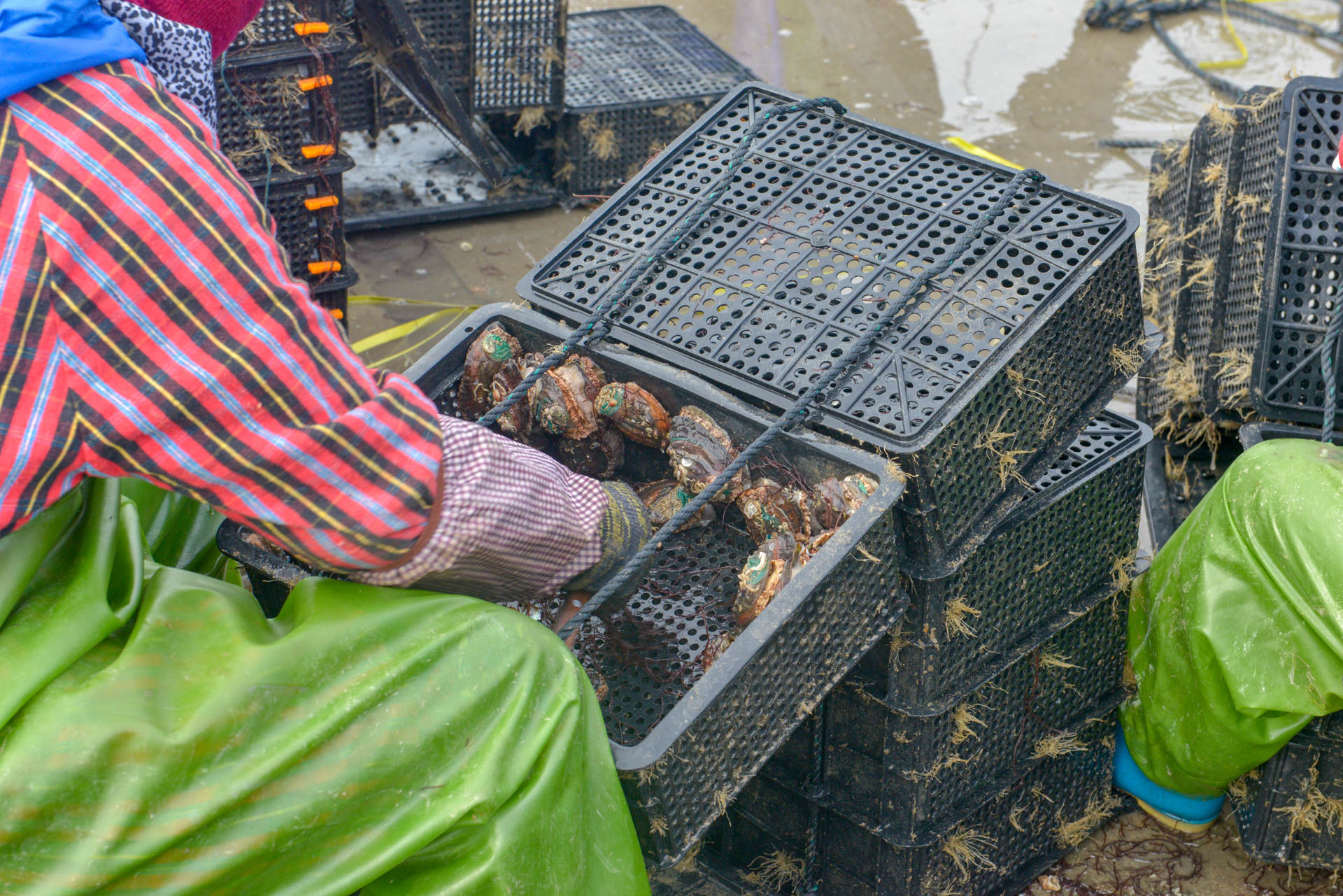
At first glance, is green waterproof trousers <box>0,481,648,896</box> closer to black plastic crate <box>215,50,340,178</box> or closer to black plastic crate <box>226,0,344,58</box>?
black plastic crate <box>215,50,340,178</box>

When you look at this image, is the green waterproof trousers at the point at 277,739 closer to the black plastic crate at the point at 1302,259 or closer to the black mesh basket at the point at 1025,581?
the black mesh basket at the point at 1025,581

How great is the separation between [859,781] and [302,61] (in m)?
2.55

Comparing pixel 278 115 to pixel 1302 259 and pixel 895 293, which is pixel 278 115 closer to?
pixel 895 293

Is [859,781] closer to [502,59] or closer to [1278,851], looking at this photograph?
[1278,851]

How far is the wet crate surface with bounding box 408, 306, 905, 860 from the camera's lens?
5.38ft

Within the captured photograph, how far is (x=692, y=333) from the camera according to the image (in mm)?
2117

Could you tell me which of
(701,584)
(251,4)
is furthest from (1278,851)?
(251,4)

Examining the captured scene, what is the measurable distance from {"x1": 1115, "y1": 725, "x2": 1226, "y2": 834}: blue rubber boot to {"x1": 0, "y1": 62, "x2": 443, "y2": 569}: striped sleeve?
189 cm

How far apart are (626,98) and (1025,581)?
349 cm

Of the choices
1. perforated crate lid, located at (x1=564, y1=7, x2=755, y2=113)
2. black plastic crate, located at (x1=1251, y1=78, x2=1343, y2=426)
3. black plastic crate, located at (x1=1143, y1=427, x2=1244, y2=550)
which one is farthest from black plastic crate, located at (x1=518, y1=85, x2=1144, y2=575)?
perforated crate lid, located at (x1=564, y1=7, x2=755, y2=113)

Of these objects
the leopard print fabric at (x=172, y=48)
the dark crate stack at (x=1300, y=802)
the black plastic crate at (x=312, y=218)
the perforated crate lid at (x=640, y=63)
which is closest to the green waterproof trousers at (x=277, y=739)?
the leopard print fabric at (x=172, y=48)

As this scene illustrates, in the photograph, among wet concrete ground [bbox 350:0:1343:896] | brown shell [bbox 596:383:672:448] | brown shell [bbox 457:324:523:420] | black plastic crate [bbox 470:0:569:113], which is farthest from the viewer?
wet concrete ground [bbox 350:0:1343:896]

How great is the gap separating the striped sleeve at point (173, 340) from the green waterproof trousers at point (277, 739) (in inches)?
6.1

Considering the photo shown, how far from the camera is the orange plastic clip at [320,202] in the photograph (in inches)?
142
